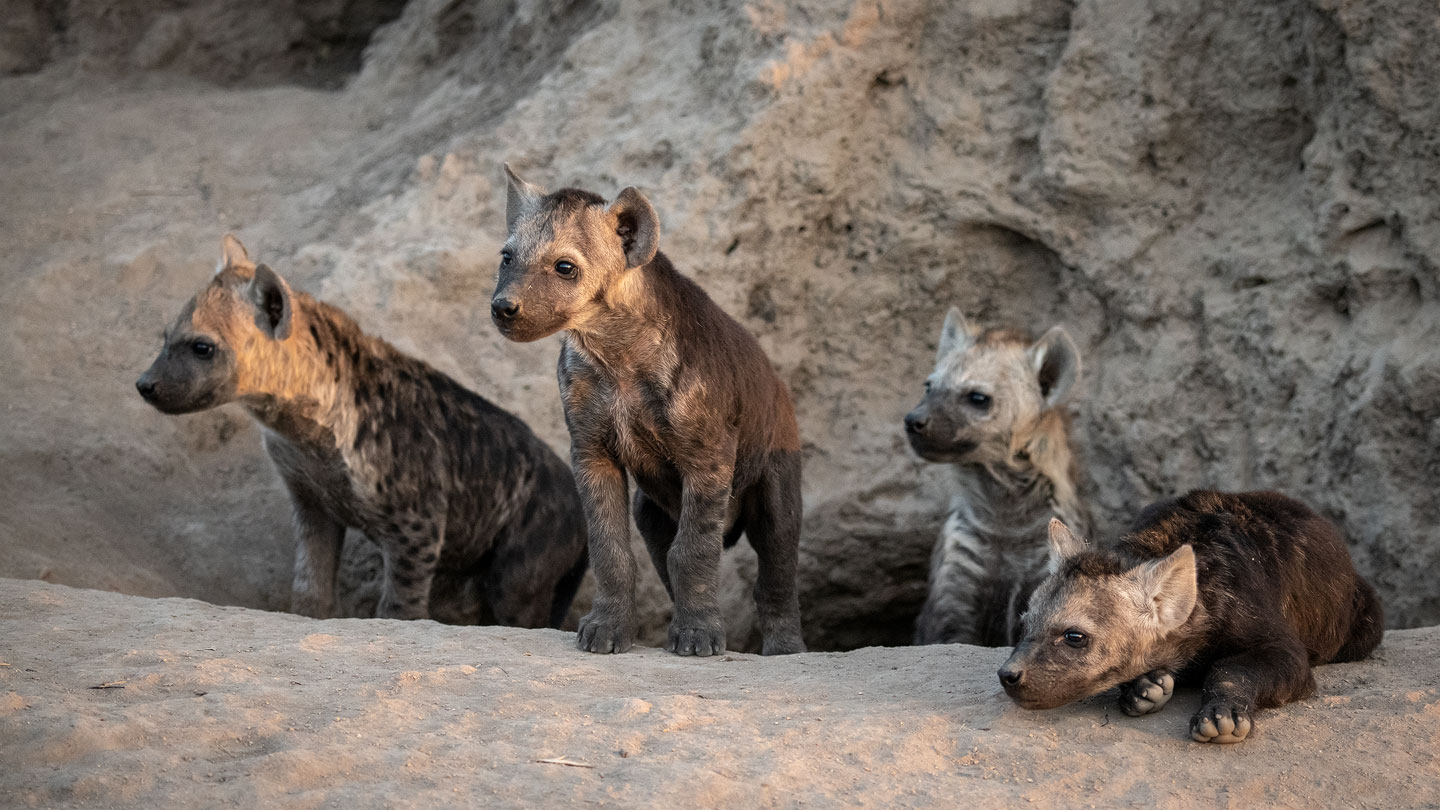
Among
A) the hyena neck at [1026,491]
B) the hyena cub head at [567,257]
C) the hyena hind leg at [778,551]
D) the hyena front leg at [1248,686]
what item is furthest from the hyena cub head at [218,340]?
the hyena front leg at [1248,686]

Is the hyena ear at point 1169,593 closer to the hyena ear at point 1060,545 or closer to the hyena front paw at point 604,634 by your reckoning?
the hyena ear at point 1060,545

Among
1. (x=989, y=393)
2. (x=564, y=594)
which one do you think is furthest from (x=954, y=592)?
(x=564, y=594)

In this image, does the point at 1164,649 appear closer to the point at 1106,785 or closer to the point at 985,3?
the point at 1106,785

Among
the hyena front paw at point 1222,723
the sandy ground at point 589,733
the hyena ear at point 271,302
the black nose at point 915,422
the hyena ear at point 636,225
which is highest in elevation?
the hyena ear at point 636,225

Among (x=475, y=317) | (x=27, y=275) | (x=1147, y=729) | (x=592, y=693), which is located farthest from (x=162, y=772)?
(x=27, y=275)

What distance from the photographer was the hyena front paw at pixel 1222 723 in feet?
11.7

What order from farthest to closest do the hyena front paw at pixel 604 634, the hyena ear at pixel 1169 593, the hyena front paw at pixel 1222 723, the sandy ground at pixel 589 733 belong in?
the hyena front paw at pixel 604 634, the hyena ear at pixel 1169 593, the hyena front paw at pixel 1222 723, the sandy ground at pixel 589 733

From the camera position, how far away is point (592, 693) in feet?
13.0

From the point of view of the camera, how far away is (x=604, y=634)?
465 centimetres

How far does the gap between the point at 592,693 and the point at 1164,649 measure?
163 cm

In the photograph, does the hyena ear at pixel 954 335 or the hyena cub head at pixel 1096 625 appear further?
the hyena ear at pixel 954 335

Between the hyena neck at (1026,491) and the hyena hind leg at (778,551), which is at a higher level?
the hyena neck at (1026,491)

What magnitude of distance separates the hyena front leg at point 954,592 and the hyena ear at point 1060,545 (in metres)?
1.75

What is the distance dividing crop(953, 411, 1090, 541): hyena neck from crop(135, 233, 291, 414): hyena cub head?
10.3ft
